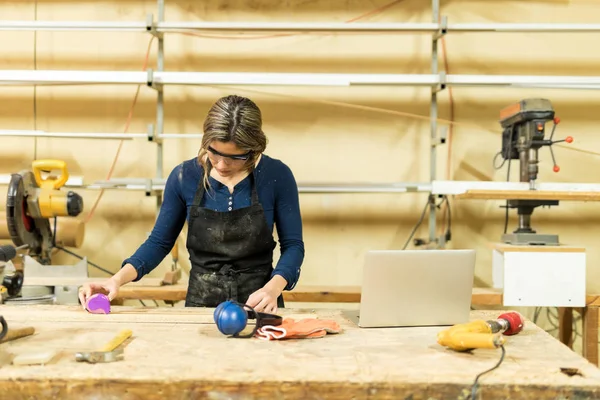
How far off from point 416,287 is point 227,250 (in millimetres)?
801


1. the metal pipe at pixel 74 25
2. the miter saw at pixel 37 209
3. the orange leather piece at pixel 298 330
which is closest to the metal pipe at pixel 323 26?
the metal pipe at pixel 74 25

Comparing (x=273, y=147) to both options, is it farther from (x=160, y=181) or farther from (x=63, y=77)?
(x=63, y=77)

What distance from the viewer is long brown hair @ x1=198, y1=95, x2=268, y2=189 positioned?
175 centimetres

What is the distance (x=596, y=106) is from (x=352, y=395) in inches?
110

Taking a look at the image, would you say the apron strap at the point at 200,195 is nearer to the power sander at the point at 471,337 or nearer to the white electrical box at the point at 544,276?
the power sander at the point at 471,337

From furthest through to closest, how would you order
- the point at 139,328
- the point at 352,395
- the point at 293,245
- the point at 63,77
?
the point at 63,77, the point at 293,245, the point at 139,328, the point at 352,395

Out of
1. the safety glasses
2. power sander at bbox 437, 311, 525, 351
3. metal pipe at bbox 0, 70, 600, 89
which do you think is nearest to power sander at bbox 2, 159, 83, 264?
metal pipe at bbox 0, 70, 600, 89

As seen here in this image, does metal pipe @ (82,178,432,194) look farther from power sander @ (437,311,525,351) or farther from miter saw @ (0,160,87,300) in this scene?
power sander @ (437,311,525,351)

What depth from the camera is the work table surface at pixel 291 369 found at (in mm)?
1023

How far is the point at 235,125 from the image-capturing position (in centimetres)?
175

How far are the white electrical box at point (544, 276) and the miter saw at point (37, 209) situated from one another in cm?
196

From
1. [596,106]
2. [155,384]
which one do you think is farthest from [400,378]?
[596,106]

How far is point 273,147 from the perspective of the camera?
325 cm

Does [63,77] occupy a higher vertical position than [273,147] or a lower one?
higher
